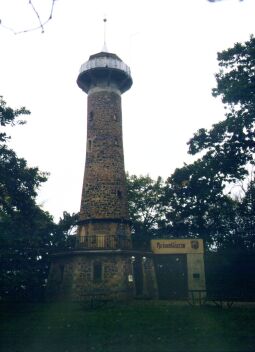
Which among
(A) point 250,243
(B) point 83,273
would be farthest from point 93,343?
(A) point 250,243

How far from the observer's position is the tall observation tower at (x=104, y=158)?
23.5m

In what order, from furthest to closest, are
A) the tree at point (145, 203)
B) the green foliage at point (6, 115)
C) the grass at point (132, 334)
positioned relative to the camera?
the tree at point (145, 203) < the green foliage at point (6, 115) < the grass at point (132, 334)

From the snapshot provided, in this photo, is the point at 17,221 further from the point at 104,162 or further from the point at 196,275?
the point at 196,275

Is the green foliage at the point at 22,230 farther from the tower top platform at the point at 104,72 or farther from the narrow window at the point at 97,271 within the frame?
the tower top platform at the point at 104,72

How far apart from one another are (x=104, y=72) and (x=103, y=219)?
434 inches

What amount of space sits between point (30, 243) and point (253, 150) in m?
15.1

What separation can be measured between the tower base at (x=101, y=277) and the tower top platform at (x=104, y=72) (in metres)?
12.5

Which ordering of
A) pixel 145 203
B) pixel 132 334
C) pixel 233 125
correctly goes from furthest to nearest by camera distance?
pixel 145 203 → pixel 233 125 → pixel 132 334

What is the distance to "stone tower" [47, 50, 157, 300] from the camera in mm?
21781

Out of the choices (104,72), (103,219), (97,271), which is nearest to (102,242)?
(103,219)

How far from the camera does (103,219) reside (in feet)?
77.2

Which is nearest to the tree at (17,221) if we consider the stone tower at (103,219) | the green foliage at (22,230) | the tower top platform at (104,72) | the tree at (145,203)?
the green foliage at (22,230)

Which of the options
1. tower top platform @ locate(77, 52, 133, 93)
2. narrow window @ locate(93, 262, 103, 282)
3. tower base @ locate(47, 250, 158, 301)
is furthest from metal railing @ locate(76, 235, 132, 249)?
tower top platform @ locate(77, 52, 133, 93)

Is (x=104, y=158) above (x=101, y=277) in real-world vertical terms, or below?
above
